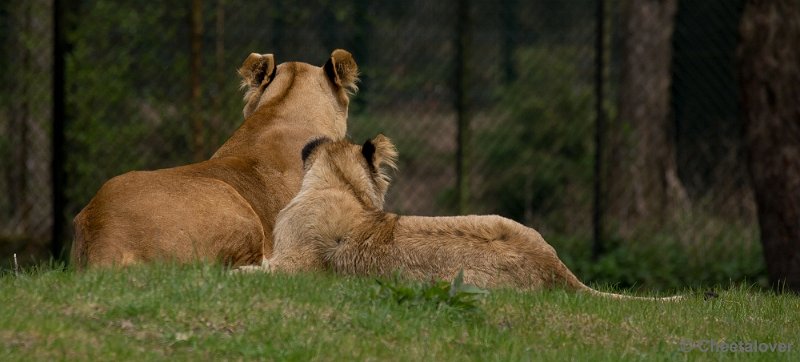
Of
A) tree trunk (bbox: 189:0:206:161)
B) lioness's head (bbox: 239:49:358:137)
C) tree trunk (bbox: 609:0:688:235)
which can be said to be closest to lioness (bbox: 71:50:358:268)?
lioness's head (bbox: 239:49:358:137)

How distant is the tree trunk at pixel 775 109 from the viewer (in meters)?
9.57

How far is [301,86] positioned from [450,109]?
3.66 metres

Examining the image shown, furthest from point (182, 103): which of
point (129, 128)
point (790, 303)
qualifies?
point (790, 303)

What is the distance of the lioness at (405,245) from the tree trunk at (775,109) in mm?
3725

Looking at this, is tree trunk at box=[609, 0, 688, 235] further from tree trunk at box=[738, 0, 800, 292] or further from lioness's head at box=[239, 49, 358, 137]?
lioness's head at box=[239, 49, 358, 137]

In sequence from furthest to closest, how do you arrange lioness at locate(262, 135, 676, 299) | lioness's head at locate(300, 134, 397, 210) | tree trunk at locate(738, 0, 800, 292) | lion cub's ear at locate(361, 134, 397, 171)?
tree trunk at locate(738, 0, 800, 292)
lion cub's ear at locate(361, 134, 397, 171)
lioness's head at locate(300, 134, 397, 210)
lioness at locate(262, 135, 676, 299)

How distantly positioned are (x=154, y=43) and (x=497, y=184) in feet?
11.4

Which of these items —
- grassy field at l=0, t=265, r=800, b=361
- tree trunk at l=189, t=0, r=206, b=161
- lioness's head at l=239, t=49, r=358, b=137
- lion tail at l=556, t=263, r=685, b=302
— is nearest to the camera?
grassy field at l=0, t=265, r=800, b=361

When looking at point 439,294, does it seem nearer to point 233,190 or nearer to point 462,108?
point 233,190

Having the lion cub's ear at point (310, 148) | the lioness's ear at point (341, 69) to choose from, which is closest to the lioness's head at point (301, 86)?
the lioness's ear at point (341, 69)

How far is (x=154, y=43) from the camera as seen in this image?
11250 mm

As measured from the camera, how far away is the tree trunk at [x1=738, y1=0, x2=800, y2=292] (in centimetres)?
957

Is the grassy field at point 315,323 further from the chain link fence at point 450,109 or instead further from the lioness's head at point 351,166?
the chain link fence at point 450,109

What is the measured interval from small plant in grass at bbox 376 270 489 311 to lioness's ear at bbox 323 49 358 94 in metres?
3.07
